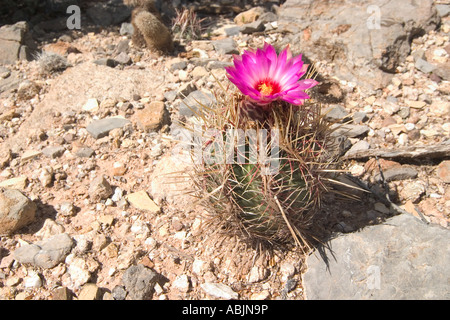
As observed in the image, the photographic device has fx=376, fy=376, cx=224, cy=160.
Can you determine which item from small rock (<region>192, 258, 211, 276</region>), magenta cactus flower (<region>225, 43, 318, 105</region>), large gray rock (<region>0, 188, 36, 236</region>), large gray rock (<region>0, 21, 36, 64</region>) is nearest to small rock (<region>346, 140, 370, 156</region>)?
magenta cactus flower (<region>225, 43, 318, 105</region>)

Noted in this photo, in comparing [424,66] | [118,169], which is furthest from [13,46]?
[424,66]

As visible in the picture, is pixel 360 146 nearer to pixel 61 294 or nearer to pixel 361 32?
pixel 361 32

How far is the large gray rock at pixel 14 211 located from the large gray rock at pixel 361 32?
9.61ft

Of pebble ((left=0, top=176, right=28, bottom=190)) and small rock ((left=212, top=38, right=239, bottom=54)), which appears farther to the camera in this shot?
small rock ((left=212, top=38, right=239, bottom=54))

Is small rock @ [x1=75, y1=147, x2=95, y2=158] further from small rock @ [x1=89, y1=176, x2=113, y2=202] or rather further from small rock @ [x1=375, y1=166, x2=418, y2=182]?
small rock @ [x1=375, y1=166, x2=418, y2=182]

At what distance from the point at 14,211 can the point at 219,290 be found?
1470 mm

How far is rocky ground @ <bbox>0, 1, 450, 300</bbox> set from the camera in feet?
7.54

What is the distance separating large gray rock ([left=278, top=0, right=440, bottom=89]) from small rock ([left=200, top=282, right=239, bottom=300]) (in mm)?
2395

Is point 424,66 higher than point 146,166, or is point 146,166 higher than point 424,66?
point 424,66

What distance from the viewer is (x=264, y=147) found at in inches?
69.0

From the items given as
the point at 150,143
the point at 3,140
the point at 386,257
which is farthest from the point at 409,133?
the point at 3,140

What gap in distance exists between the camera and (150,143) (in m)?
3.20

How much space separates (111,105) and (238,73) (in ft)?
6.65

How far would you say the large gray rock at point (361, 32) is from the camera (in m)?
3.60
